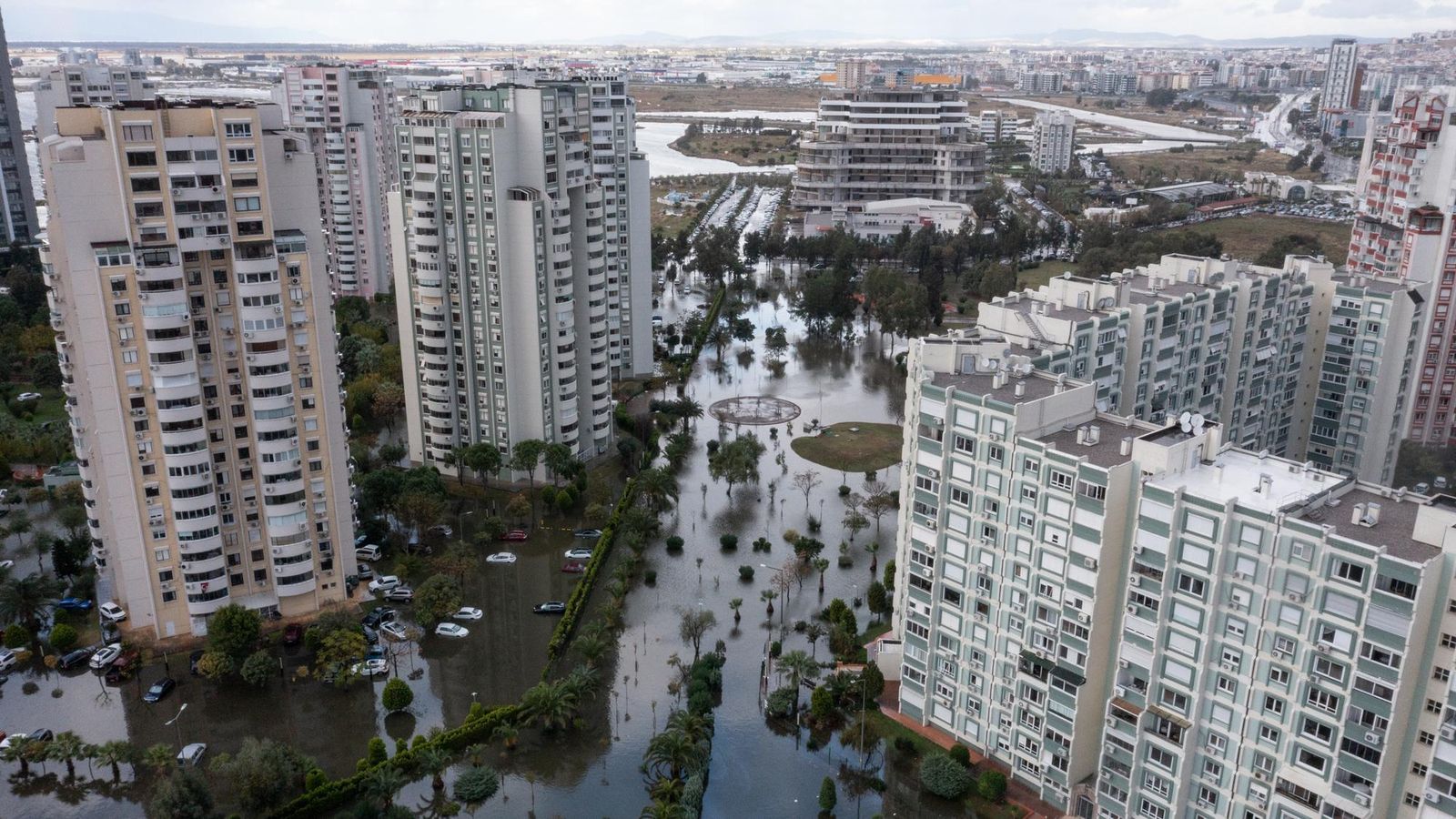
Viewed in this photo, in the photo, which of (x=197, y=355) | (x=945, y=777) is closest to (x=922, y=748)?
(x=945, y=777)

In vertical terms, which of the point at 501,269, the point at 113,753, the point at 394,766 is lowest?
the point at 394,766

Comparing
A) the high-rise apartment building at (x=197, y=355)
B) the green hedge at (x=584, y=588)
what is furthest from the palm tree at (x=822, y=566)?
the high-rise apartment building at (x=197, y=355)

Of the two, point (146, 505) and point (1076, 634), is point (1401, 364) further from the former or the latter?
point (146, 505)

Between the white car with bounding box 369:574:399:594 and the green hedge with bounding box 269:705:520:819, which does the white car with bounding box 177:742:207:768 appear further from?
the white car with bounding box 369:574:399:594

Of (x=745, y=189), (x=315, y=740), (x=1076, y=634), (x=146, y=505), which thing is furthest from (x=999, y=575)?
(x=745, y=189)

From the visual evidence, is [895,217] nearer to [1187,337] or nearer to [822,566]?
[1187,337]

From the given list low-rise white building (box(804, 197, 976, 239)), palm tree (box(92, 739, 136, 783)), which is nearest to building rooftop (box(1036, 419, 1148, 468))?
palm tree (box(92, 739, 136, 783))
